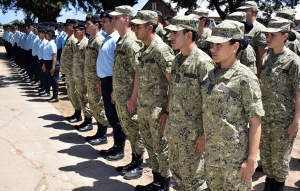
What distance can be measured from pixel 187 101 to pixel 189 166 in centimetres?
56

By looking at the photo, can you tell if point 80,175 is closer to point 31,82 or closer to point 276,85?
point 276,85

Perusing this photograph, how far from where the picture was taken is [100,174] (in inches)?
173

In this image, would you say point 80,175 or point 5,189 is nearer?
point 5,189

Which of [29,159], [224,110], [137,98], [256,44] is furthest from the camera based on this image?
[29,159]

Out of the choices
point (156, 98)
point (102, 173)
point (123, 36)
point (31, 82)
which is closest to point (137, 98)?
point (156, 98)

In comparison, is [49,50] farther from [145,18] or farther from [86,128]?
[145,18]

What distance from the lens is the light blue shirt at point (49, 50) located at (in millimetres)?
8367

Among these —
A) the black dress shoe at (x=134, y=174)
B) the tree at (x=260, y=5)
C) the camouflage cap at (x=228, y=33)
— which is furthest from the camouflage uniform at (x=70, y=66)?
the tree at (x=260, y=5)

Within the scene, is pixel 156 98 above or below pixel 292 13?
below

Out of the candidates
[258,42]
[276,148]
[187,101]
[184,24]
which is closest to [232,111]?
[187,101]

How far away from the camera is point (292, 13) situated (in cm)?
407

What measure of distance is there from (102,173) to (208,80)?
2.34 metres

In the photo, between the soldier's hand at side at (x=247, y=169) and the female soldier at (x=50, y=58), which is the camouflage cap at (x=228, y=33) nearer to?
the soldier's hand at side at (x=247, y=169)

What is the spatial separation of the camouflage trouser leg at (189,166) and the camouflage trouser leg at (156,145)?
0.53 meters
